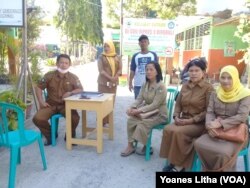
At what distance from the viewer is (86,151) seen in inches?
163

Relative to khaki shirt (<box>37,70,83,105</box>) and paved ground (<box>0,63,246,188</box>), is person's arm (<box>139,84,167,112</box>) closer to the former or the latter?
paved ground (<box>0,63,246,188</box>)

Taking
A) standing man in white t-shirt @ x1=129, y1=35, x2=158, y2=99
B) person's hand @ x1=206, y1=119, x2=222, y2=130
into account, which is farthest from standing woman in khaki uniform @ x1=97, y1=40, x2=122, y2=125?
person's hand @ x1=206, y1=119, x2=222, y2=130

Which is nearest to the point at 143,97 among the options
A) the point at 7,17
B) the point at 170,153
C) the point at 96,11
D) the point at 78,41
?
the point at 170,153

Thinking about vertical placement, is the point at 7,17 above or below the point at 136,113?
above

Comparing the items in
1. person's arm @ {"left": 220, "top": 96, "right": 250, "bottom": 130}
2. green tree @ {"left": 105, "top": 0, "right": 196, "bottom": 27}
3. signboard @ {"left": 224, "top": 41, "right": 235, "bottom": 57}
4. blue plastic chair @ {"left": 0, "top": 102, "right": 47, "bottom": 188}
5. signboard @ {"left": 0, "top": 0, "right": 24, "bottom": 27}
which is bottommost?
blue plastic chair @ {"left": 0, "top": 102, "right": 47, "bottom": 188}

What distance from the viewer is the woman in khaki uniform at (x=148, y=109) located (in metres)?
3.78

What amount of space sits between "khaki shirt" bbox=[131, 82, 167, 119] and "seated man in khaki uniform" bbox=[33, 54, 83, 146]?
40.4 inches

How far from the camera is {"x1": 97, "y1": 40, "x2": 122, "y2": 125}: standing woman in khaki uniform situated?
4.99m

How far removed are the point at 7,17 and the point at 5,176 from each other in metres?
2.41

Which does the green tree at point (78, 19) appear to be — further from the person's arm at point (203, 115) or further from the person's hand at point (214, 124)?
the person's hand at point (214, 124)

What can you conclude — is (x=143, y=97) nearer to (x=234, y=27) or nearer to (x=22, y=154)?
(x=22, y=154)

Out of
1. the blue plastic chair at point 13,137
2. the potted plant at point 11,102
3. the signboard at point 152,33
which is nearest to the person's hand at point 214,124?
the blue plastic chair at point 13,137

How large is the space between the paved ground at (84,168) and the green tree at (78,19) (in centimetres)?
1788

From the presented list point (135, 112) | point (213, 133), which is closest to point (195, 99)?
point (213, 133)
